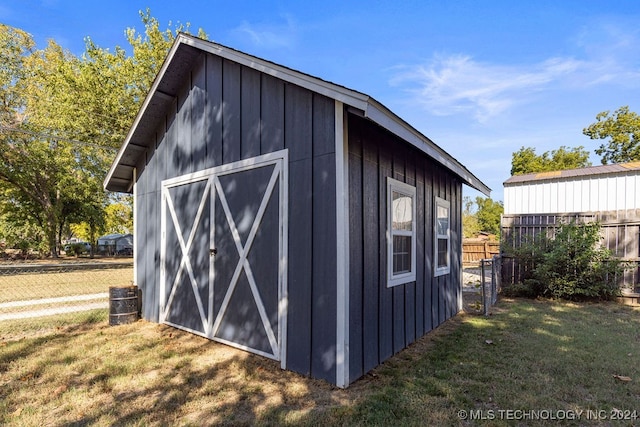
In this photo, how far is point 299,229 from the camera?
374cm

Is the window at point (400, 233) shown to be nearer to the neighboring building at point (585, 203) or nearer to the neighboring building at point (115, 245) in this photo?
the neighboring building at point (585, 203)

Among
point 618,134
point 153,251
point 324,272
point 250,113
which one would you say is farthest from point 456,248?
point 618,134

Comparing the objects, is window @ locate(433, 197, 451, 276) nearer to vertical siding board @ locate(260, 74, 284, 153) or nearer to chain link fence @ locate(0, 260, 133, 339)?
vertical siding board @ locate(260, 74, 284, 153)

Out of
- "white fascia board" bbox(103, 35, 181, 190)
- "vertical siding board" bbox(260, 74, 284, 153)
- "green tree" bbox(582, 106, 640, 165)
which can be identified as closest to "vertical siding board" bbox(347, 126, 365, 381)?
"vertical siding board" bbox(260, 74, 284, 153)

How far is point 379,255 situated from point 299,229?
1.03 m

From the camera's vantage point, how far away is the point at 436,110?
10938 millimetres

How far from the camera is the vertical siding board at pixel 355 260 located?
349 cm

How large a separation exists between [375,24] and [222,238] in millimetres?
6274

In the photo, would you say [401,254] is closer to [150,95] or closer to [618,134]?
[150,95]

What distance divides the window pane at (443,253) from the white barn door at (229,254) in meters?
3.36

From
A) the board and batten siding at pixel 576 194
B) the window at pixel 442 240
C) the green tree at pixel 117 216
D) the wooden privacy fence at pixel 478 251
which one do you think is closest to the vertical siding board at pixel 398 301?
the window at pixel 442 240

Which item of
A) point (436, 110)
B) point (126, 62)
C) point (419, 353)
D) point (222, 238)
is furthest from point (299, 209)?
point (126, 62)

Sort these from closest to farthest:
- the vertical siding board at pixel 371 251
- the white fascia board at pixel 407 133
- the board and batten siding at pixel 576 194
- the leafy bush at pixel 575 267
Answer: the white fascia board at pixel 407 133 → the vertical siding board at pixel 371 251 → the leafy bush at pixel 575 267 → the board and batten siding at pixel 576 194

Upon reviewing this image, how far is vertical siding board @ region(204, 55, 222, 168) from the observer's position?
478 cm
